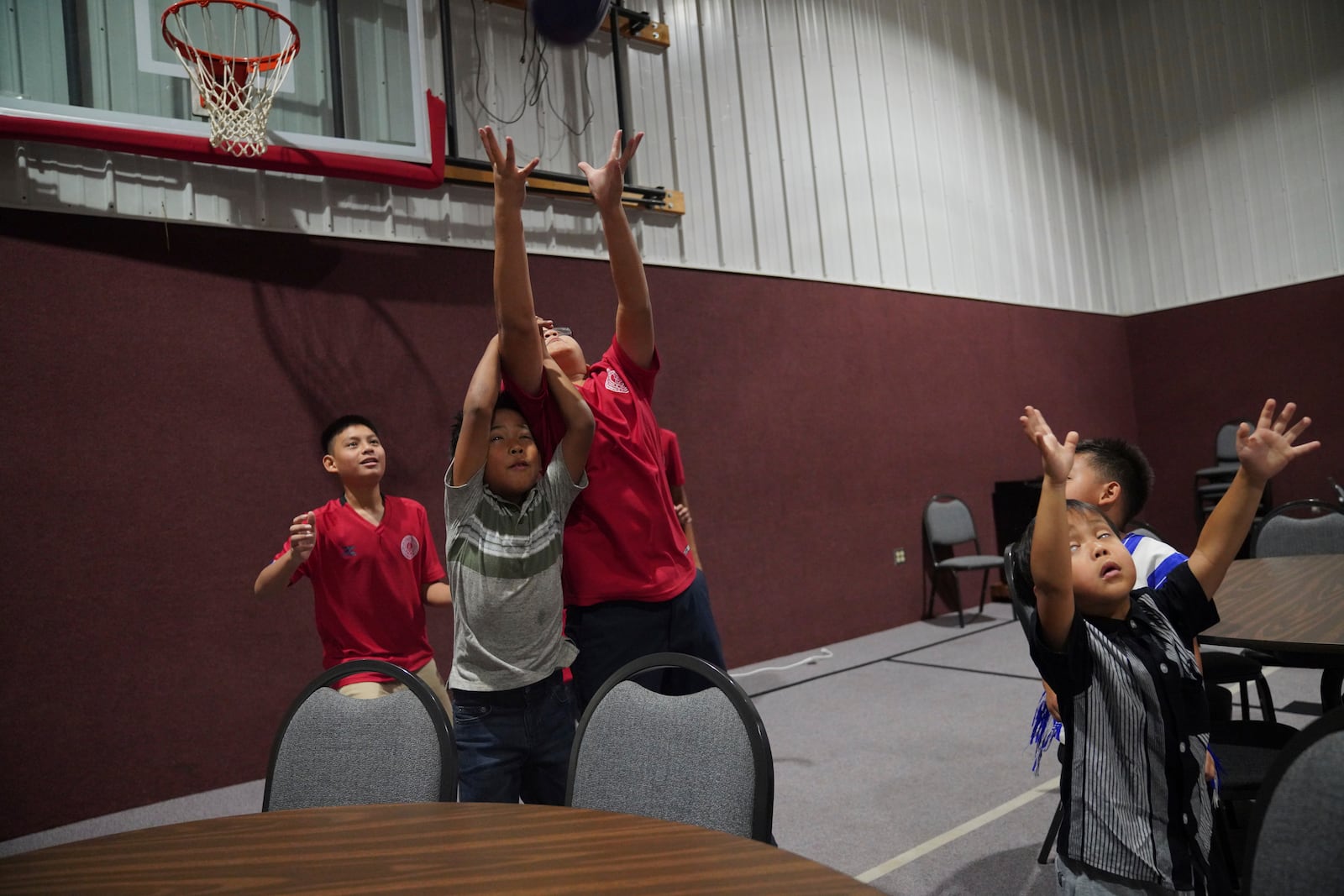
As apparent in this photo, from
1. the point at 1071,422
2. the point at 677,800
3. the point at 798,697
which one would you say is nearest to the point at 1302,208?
the point at 1071,422

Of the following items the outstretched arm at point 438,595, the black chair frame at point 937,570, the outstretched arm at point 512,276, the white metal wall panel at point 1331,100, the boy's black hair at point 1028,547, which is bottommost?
the black chair frame at point 937,570

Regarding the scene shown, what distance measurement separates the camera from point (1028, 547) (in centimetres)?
149

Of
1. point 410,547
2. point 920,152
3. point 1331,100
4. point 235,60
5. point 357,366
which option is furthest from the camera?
point 1331,100

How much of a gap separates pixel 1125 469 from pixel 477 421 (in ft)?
4.89

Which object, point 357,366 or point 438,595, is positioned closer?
point 438,595

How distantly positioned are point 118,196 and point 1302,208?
8769 millimetres

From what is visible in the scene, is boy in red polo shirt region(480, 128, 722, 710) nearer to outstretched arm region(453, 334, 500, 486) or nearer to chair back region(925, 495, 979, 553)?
outstretched arm region(453, 334, 500, 486)

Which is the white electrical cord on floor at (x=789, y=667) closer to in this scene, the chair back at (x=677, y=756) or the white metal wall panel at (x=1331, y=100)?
the chair back at (x=677, y=756)

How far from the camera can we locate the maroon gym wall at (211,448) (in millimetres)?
3328

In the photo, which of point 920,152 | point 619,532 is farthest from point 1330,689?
point 920,152

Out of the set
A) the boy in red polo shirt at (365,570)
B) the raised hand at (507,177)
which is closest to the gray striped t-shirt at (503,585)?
the raised hand at (507,177)

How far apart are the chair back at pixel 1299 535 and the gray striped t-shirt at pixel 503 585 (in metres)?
3.06

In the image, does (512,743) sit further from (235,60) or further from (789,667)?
(789,667)

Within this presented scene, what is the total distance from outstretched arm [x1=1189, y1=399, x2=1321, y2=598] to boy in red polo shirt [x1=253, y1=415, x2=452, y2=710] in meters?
2.07
